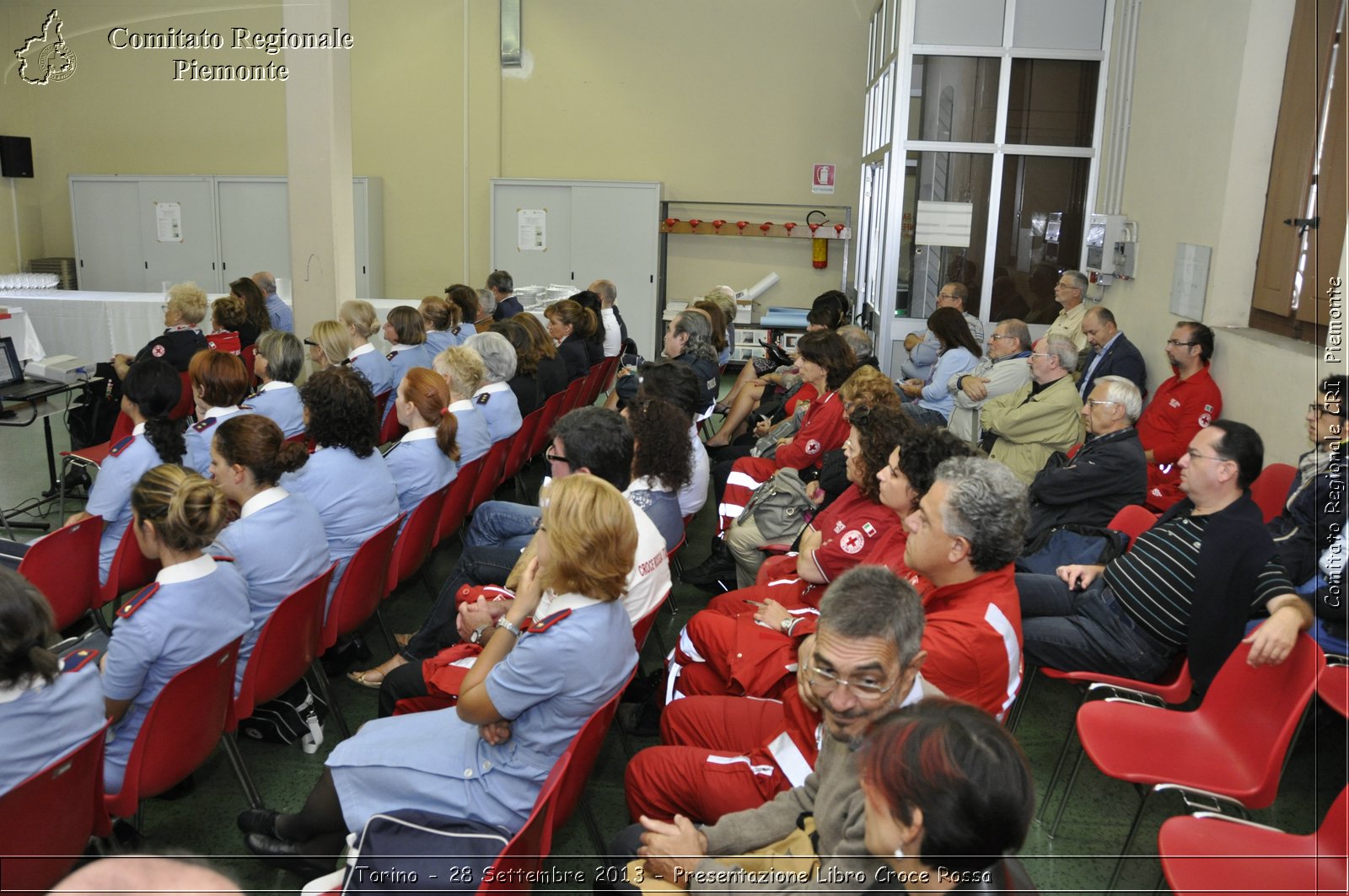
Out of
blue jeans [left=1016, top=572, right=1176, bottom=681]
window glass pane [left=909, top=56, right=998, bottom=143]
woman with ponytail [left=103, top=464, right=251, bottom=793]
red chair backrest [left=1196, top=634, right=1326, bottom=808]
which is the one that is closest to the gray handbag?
blue jeans [left=1016, top=572, right=1176, bottom=681]

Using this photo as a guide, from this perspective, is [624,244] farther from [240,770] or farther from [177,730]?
[177,730]

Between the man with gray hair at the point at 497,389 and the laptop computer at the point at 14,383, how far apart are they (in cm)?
239

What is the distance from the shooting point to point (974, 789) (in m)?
1.31

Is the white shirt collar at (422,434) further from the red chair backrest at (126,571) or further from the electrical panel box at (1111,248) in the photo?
the electrical panel box at (1111,248)

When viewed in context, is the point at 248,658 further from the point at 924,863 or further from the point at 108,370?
the point at 108,370

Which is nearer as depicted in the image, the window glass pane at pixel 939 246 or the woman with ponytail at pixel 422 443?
the woman with ponytail at pixel 422 443

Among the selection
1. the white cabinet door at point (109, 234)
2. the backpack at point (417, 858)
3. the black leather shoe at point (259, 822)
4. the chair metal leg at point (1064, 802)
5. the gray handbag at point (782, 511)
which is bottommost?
the chair metal leg at point (1064, 802)

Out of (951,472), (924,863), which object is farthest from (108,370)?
(924,863)

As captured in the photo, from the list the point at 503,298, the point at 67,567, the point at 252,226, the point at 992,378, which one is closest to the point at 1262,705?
the point at 992,378

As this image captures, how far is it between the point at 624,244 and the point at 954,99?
4020 millimetres

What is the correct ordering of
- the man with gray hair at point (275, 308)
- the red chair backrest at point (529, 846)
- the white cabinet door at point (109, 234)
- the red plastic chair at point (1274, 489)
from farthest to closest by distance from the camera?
the white cabinet door at point (109, 234) → the man with gray hair at point (275, 308) → the red plastic chair at point (1274, 489) → the red chair backrest at point (529, 846)

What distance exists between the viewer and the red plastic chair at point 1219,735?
2250mm

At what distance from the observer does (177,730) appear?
227 centimetres

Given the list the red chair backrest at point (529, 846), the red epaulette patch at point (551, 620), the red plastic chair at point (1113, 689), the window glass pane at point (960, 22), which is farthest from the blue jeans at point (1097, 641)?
the window glass pane at point (960, 22)
